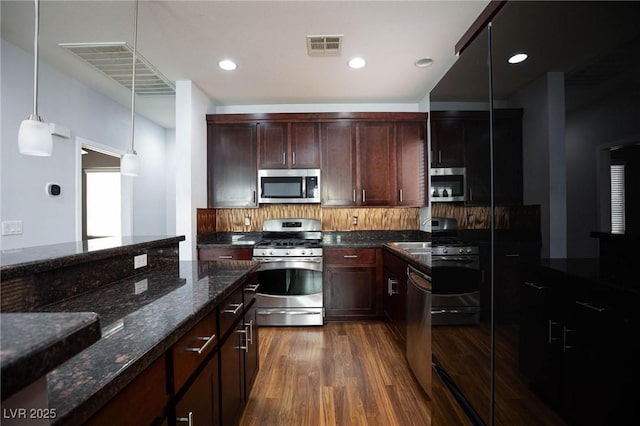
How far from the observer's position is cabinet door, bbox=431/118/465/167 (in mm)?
981

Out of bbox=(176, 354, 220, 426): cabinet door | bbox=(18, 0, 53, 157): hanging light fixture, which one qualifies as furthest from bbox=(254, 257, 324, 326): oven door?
bbox=(18, 0, 53, 157): hanging light fixture

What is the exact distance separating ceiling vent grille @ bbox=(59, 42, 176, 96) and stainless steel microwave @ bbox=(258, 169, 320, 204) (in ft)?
4.93

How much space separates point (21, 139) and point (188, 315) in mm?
1219

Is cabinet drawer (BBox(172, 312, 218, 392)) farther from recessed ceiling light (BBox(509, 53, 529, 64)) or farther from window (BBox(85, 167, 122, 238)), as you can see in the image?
window (BBox(85, 167, 122, 238))

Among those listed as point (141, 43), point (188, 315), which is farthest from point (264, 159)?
point (188, 315)

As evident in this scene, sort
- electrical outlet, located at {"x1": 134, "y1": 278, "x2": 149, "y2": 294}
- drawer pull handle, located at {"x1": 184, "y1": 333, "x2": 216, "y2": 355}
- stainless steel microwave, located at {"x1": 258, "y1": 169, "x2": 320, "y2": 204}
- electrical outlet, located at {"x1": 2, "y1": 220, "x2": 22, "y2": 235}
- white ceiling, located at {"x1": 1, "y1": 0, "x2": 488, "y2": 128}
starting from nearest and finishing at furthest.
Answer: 1. drawer pull handle, located at {"x1": 184, "y1": 333, "x2": 216, "y2": 355}
2. electrical outlet, located at {"x1": 134, "y1": 278, "x2": 149, "y2": 294}
3. white ceiling, located at {"x1": 1, "y1": 0, "x2": 488, "y2": 128}
4. electrical outlet, located at {"x1": 2, "y1": 220, "x2": 22, "y2": 235}
5. stainless steel microwave, located at {"x1": 258, "y1": 169, "x2": 320, "y2": 204}

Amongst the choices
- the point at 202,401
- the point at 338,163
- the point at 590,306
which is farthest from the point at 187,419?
the point at 338,163

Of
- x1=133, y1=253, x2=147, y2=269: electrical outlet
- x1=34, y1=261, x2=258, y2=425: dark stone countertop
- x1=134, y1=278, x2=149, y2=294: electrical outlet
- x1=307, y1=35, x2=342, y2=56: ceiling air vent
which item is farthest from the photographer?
x1=307, y1=35, x2=342, y2=56: ceiling air vent

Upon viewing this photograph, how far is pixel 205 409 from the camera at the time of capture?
118 cm

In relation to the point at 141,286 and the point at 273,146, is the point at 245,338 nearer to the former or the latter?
the point at 141,286

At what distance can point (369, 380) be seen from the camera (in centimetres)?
220

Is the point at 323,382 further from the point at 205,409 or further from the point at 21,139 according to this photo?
the point at 21,139

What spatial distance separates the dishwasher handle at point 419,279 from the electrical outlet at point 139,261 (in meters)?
1.73

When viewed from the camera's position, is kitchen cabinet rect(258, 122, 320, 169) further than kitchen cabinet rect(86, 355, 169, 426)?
Yes
